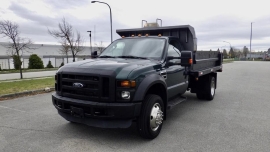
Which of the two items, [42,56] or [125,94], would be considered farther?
[42,56]

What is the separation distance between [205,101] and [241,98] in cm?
154

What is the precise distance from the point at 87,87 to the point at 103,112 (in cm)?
52

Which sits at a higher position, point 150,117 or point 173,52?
point 173,52

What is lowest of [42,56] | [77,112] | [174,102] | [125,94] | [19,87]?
[19,87]

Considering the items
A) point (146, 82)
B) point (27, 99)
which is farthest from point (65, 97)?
point (27, 99)

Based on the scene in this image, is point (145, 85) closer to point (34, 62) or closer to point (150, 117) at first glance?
point (150, 117)

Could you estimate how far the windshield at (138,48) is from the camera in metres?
4.79

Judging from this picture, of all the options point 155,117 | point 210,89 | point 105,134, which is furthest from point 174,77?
point 210,89

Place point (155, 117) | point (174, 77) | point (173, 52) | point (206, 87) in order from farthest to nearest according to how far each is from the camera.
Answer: point (206, 87) → point (173, 52) → point (174, 77) → point (155, 117)

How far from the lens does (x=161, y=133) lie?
439 centimetres

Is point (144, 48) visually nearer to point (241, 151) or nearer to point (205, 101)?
point (241, 151)

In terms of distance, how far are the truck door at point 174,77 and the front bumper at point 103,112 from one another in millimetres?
1317

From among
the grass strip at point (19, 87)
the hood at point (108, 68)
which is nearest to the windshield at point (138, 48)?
the hood at point (108, 68)

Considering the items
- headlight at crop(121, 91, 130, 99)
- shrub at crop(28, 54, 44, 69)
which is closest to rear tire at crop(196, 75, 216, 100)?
headlight at crop(121, 91, 130, 99)
